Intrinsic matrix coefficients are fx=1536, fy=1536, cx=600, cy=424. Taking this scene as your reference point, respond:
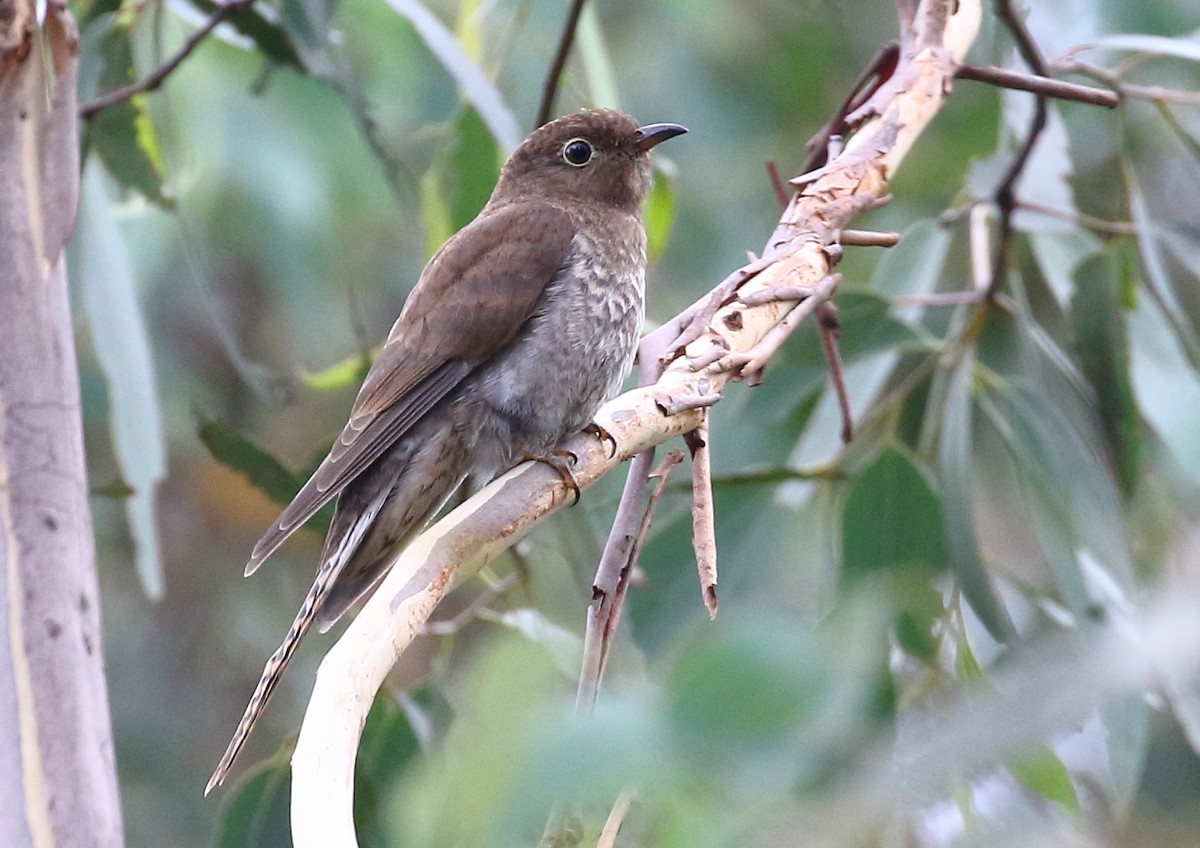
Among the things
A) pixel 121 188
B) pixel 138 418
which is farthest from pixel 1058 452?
pixel 121 188

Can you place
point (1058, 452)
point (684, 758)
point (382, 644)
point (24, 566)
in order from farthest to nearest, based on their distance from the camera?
point (1058, 452), point (24, 566), point (382, 644), point (684, 758)

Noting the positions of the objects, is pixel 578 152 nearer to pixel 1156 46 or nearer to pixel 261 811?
pixel 1156 46

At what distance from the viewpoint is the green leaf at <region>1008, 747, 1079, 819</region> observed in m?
1.71

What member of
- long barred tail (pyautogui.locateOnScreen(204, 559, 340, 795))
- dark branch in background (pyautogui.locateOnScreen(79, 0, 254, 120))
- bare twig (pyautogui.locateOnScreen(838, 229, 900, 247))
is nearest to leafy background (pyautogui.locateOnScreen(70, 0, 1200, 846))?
dark branch in background (pyautogui.locateOnScreen(79, 0, 254, 120))

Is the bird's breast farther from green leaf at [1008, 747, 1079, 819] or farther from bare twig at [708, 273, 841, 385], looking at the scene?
green leaf at [1008, 747, 1079, 819]

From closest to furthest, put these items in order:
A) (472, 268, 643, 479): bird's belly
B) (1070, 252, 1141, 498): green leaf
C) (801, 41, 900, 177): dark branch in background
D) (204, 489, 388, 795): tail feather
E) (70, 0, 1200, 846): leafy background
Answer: (70, 0, 1200, 846): leafy background < (204, 489, 388, 795): tail feather < (801, 41, 900, 177): dark branch in background < (472, 268, 643, 479): bird's belly < (1070, 252, 1141, 498): green leaf

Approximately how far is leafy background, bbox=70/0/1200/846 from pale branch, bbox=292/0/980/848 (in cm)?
10

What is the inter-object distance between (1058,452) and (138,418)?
1604mm

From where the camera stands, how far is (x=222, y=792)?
449 centimetres

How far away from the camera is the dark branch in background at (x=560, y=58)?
2.64m

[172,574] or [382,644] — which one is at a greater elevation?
[382,644]

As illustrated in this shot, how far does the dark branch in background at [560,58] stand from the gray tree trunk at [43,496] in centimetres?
88

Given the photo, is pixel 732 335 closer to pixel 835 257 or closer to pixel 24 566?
pixel 835 257

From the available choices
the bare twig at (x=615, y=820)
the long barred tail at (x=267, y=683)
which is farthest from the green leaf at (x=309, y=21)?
the bare twig at (x=615, y=820)
